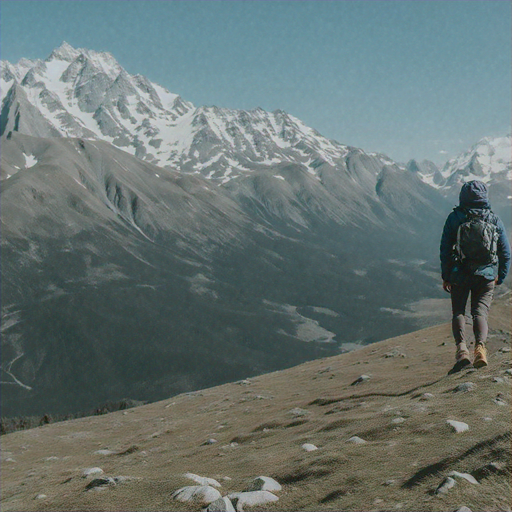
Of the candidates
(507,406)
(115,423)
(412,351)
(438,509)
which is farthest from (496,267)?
(115,423)

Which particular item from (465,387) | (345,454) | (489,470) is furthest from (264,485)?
(465,387)

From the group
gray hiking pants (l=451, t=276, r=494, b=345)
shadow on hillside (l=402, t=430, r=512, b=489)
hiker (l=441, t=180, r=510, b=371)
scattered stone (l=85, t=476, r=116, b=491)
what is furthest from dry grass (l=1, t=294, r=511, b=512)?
hiker (l=441, t=180, r=510, b=371)

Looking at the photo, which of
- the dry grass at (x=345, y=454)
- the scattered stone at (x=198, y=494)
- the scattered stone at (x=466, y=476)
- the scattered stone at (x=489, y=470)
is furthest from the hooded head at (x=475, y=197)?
the scattered stone at (x=198, y=494)

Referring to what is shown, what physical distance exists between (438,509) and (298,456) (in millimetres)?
5222

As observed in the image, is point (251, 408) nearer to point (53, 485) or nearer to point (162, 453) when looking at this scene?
point (162, 453)

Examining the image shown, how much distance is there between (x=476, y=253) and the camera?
1598 centimetres

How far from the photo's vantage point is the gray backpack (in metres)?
15.9

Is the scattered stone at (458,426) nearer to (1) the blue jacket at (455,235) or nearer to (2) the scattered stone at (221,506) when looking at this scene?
(1) the blue jacket at (455,235)

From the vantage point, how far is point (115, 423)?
43844mm

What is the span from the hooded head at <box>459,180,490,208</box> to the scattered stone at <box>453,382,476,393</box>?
5.55 metres

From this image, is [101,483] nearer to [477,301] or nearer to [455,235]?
[477,301]

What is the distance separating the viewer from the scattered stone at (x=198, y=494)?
35.2 ft

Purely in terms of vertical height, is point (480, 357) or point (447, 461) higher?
point (480, 357)

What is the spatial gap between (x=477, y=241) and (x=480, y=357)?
3.99 m
